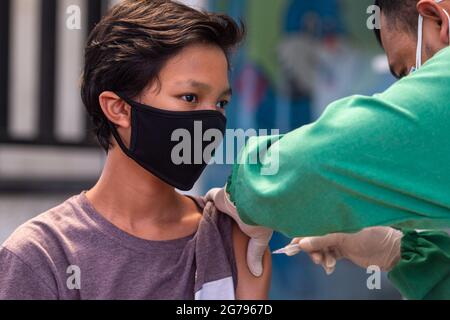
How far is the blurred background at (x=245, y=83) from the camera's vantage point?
4.65 m

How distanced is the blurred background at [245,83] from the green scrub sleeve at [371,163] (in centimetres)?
267

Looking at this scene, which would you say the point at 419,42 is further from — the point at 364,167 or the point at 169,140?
the point at 169,140

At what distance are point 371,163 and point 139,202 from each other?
776mm

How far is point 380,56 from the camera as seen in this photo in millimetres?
4836

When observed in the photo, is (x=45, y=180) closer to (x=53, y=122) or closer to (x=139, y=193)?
(x=53, y=122)

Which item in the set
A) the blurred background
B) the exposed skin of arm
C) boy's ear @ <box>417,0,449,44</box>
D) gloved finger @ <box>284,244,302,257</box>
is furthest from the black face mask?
the blurred background

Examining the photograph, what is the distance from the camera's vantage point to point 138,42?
2.10m

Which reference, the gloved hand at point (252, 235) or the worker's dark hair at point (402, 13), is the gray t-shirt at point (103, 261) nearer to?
the gloved hand at point (252, 235)

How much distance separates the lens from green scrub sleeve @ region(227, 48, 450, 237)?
1611 millimetres

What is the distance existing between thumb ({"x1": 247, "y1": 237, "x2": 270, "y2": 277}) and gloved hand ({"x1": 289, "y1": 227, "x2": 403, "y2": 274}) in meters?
0.16

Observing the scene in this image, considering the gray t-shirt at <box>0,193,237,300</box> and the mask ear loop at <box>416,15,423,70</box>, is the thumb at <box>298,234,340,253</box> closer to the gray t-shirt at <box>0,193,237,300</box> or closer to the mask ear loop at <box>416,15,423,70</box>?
the gray t-shirt at <box>0,193,237,300</box>

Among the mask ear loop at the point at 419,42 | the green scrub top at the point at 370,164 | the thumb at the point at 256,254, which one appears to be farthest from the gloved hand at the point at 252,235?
the mask ear loop at the point at 419,42
